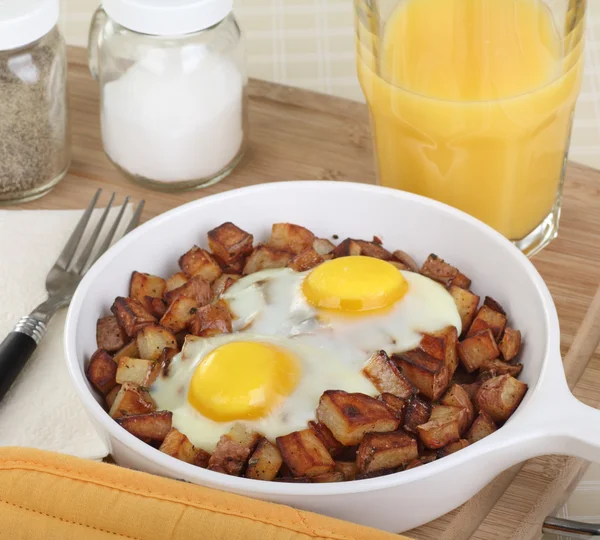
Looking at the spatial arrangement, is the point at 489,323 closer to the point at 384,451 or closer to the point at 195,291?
the point at 384,451

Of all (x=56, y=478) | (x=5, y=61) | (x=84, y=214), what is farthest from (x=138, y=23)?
(x=56, y=478)

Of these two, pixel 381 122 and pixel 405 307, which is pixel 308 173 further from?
pixel 405 307

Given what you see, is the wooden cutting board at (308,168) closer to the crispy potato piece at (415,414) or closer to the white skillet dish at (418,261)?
the white skillet dish at (418,261)

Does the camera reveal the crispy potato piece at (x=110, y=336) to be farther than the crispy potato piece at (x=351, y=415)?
Yes

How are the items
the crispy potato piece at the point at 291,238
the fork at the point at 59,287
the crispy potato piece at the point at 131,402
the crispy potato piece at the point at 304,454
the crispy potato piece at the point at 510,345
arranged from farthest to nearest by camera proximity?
the crispy potato piece at the point at 291,238 < the fork at the point at 59,287 < the crispy potato piece at the point at 510,345 < the crispy potato piece at the point at 131,402 < the crispy potato piece at the point at 304,454

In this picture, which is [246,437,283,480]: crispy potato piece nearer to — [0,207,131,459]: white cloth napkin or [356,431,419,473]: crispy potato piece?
[356,431,419,473]: crispy potato piece

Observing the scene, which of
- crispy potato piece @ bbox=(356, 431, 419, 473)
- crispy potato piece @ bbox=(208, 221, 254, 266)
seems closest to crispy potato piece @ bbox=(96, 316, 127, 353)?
crispy potato piece @ bbox=(208, 221, 254, 266)

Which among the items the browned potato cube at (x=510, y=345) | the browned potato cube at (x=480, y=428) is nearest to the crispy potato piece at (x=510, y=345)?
the browned potato cube at (x=510, y=345)
